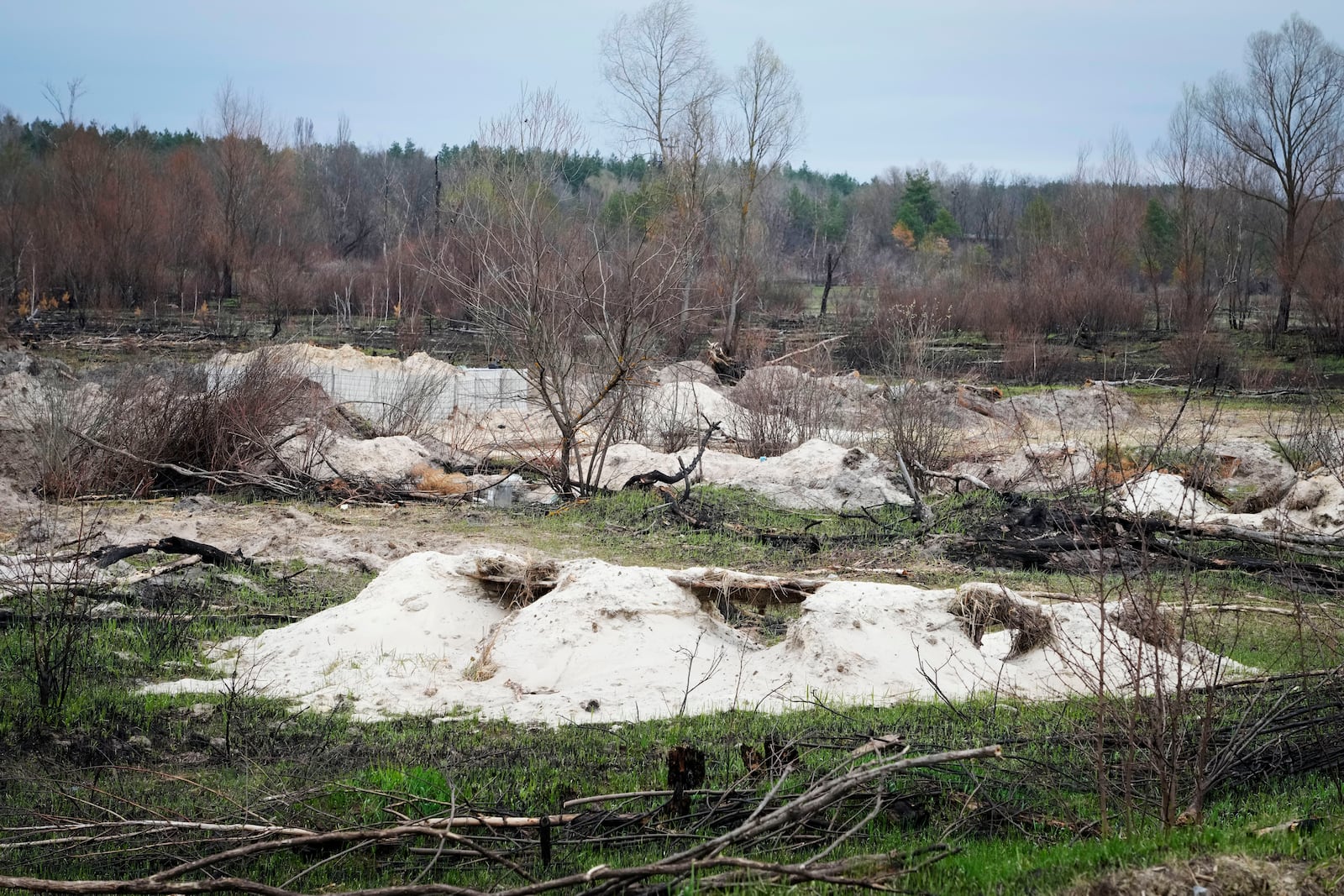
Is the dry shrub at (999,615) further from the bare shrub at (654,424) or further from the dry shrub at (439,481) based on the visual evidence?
the bare shrub at (654,424)

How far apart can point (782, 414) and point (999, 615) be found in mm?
11414

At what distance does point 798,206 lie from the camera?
99.5 meters

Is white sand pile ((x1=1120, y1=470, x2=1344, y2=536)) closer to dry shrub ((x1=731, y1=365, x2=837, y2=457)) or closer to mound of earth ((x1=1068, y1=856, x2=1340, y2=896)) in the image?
dry shrub ((x1=731, y1=365, x2=837, y2=457))

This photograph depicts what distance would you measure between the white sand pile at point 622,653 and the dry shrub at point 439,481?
7032 millimetres

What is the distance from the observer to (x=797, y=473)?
16625 mm

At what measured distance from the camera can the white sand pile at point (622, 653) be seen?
7266mm

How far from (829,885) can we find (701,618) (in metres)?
4.70

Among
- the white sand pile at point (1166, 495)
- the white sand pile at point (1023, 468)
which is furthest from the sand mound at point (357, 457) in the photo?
the white sand pile at point (1166, 495)

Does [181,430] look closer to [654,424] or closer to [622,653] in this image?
[654,424]

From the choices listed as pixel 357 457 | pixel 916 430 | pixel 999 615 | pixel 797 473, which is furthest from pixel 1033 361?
pixel 999 615

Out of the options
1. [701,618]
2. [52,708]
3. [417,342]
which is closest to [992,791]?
[701,618]

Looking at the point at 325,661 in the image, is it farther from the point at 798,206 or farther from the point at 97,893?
the point at 798,206

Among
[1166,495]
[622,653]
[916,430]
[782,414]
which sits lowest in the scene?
[622,653]

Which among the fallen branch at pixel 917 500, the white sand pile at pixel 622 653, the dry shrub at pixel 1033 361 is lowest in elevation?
the white sand pile at pixel 622 653
